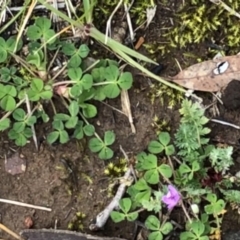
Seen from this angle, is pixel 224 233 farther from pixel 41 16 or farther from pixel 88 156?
pixel 41 16

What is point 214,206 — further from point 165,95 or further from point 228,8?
point 228,8

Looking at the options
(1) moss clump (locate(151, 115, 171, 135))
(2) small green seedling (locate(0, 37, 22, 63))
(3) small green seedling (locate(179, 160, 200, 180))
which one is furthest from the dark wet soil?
(2) small green seedling (locate(0, 37, 22, 63))

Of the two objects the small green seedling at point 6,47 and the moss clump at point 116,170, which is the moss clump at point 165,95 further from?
the small green seedling at point 6,47

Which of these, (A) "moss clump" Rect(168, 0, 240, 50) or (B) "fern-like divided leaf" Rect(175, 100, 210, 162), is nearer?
(B) "fern-like divided leaf" Rect(175, 100, 210, 162)

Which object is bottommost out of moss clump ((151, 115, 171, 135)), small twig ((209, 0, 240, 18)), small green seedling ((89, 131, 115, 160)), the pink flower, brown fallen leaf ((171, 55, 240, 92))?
the pink flower

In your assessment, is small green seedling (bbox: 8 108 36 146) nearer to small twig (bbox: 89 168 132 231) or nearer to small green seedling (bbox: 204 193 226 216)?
small twig (bbox: 89 168 132 231)

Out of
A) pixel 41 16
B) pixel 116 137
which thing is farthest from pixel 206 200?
pixel 41 16

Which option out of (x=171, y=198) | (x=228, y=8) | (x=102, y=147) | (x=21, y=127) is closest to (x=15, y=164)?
(x=21, y=127)
